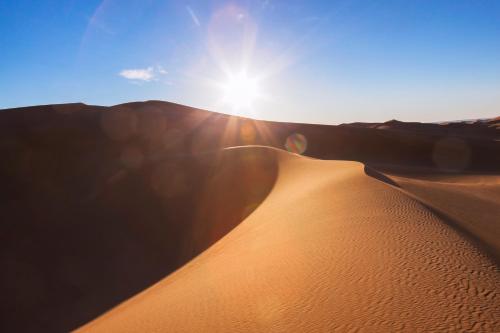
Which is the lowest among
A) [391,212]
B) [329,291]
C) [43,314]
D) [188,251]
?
[43,314]

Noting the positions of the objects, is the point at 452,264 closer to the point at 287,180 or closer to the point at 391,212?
the point at 391,212

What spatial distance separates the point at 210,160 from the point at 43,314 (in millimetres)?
10677

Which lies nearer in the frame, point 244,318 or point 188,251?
point 244,318

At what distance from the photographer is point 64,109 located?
29.9 metres

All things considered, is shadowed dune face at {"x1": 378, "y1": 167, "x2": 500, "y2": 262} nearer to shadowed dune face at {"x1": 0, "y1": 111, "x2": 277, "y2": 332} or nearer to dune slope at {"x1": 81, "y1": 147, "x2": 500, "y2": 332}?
dune slope at {"x1": 81, "y1": 147, "x2": 500, "y2": 332}

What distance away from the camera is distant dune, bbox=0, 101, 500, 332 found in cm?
382

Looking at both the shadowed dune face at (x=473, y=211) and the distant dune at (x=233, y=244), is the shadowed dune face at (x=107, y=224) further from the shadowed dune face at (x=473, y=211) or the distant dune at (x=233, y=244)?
the shadowed dune face at (x=473, y=211)

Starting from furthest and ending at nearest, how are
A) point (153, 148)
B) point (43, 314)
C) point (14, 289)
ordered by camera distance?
point (153, 148), point (14, 289), point (43, 314)

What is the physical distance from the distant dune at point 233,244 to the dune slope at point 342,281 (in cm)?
3

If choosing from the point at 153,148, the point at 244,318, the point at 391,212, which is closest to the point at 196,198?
the point at 391,212

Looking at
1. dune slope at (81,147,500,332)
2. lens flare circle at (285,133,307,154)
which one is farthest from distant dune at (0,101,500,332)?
lens flare circle at (285,133,307,154)

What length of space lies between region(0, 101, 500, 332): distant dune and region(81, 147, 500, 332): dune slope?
3 cm

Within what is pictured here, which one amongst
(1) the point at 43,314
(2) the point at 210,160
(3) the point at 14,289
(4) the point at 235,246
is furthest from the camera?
(2) the point at 210,160

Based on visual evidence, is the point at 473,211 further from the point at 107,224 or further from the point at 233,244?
the point at 107,224
